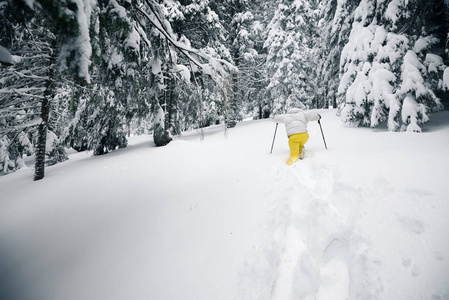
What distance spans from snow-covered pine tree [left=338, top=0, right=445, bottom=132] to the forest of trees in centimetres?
3

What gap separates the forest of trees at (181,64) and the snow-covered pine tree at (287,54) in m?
0.08

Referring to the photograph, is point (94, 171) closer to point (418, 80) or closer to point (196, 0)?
point (196, 0)

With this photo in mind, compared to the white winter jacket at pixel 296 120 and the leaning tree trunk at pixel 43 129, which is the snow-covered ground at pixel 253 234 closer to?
the white winter jacket at pixel 296 120

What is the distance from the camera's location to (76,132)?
9.91 metres

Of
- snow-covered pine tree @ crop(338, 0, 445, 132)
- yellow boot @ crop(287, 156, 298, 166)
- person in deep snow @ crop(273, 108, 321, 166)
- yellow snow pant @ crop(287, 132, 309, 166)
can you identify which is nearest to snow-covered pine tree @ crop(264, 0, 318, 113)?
snow-covered pine tree @ crop(338, 0, 445, 132)

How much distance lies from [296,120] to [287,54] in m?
10.2

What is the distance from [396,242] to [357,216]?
504 mm

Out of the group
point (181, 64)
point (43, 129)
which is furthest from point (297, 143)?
point (43, 129)

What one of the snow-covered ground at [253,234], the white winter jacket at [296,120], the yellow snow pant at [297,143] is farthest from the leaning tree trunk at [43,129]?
the yellow snow pant at [297,143]

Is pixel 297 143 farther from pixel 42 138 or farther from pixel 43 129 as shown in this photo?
pixel 42 138

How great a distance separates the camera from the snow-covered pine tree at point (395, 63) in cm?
556

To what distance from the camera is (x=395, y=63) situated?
611 cm

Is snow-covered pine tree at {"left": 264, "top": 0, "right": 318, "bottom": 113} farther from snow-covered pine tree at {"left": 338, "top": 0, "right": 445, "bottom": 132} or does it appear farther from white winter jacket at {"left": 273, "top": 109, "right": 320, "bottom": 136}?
white winter jacket at {"left": 273, "top": 109, "right": 320, "bottom": 136}

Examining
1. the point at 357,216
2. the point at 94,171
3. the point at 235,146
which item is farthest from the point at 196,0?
the point at 357,216
